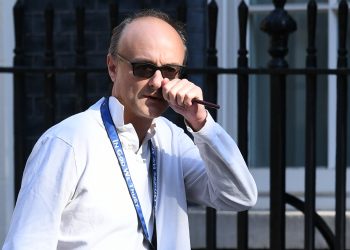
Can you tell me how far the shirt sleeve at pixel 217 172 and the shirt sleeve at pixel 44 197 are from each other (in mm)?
375

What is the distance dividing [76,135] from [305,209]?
192cm

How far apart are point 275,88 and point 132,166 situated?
1.69 metres

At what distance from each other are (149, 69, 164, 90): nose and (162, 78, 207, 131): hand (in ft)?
0.04

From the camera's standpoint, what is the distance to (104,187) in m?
2.40

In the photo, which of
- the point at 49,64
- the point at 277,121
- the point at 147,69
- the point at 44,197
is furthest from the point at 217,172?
the point at 49,64

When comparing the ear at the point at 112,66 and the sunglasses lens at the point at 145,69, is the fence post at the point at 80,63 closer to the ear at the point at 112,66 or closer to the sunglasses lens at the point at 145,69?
the ear at the point at 112,66

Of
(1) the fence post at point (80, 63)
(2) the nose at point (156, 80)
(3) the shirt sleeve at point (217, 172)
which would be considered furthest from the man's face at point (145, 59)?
(1) the fence post at point (80, 63)

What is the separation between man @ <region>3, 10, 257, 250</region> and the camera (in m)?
2.35

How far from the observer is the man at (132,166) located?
7.71 feet

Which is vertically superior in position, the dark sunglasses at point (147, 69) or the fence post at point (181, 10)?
the fence post at point (181, 10)

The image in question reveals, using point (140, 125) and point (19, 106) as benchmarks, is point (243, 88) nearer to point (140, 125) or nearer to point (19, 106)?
point (19, 106)

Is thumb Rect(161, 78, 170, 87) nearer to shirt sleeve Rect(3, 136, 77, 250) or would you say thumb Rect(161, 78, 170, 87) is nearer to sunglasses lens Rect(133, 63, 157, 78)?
sunglasses lens Rect(133, 63, 157, 78)

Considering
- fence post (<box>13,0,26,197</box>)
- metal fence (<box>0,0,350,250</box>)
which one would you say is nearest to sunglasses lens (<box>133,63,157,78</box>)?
metal fence (<box>0,0,350,250</box>)

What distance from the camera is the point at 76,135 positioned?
2.41 metres
